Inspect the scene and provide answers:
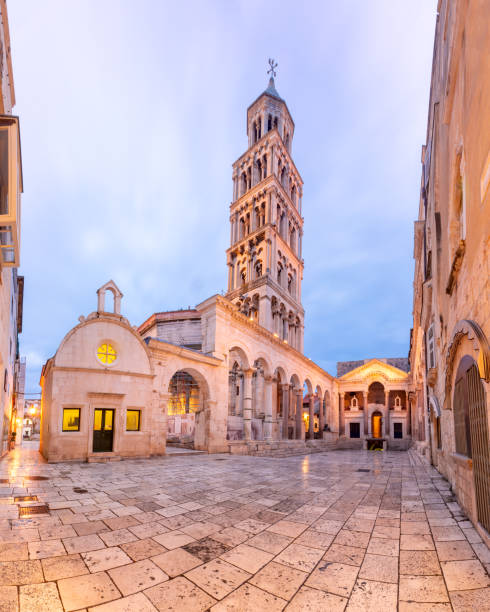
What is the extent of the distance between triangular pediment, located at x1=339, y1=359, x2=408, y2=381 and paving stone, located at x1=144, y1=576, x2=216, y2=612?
44748mm

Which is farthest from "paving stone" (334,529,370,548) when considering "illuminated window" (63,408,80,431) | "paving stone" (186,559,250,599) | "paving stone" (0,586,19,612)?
"illuminated window" (63,408,80,431)

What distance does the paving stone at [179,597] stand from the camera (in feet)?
10.7

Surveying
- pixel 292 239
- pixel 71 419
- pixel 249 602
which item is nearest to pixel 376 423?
pixel 292 239

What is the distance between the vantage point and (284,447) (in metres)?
23.5

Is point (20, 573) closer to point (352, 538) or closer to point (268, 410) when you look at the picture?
point (352, 538)

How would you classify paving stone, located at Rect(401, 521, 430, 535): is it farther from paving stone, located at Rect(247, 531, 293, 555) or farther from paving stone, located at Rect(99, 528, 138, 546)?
paving stone, located at Rect(99, 528, 138, 546)

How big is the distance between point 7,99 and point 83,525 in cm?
1036

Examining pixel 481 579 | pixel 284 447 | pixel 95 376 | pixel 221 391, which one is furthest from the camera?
pixel 284 447

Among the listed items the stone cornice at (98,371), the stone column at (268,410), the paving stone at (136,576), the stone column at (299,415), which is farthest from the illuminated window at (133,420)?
the stone column at (299,415)

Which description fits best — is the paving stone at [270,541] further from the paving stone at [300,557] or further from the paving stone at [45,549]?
the paving stone at [45,549]

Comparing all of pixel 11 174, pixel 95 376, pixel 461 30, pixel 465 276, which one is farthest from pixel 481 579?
pixel 95 376

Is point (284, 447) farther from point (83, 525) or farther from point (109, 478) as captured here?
point (83, 525)

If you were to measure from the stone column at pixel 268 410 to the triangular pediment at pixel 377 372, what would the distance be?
22766 mm

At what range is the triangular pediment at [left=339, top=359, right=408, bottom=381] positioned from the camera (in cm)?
4419
